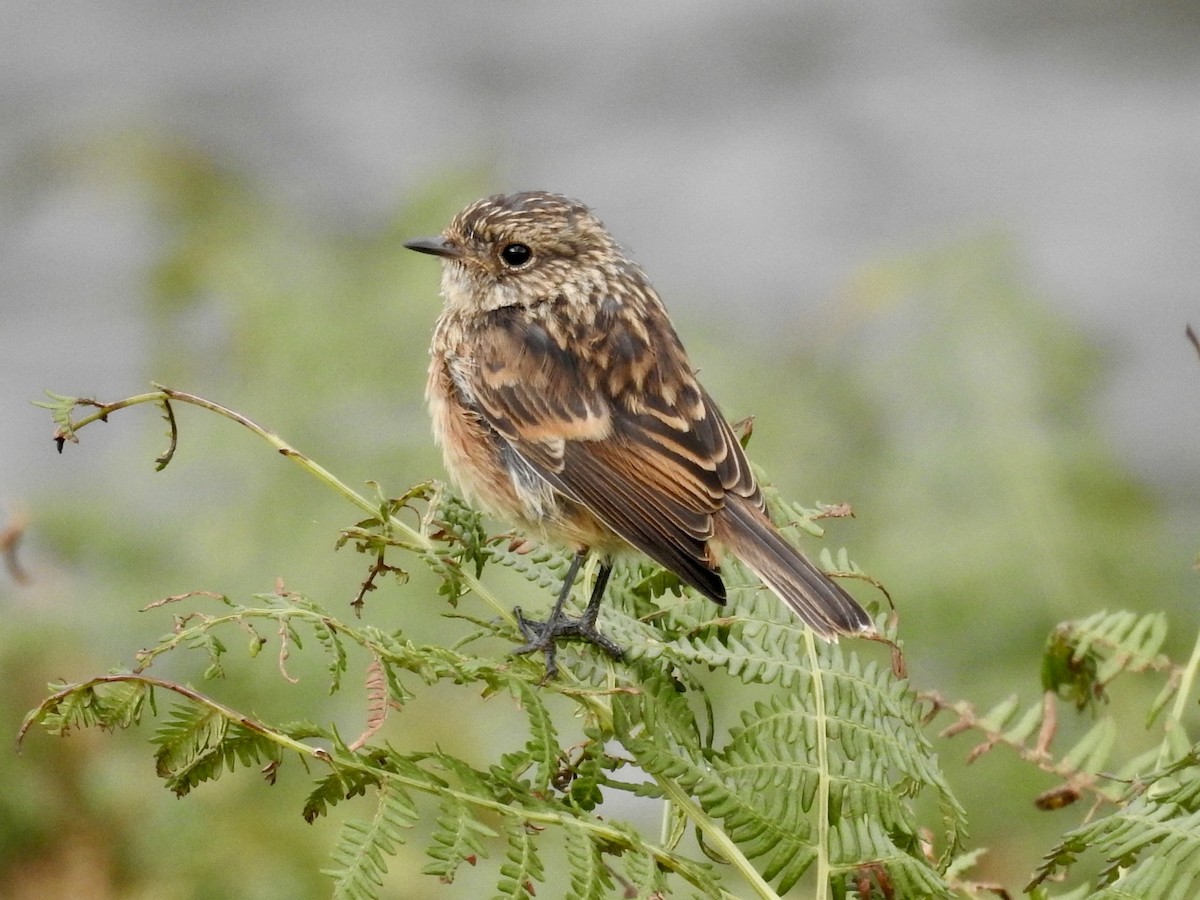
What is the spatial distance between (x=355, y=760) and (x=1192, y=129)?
969cm

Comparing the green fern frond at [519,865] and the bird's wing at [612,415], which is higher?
the bird's wing at [612,415]

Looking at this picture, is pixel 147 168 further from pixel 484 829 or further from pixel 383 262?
pixel 484 829

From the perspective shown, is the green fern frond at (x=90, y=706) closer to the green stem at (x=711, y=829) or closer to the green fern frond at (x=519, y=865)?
the green fern frond at (x=519, y=865)

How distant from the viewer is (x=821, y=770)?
2461mm

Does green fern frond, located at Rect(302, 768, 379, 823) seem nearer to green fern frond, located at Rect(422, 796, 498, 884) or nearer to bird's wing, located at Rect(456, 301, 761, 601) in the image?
green fern frond, located at Rect(422, 796, 498, 884)

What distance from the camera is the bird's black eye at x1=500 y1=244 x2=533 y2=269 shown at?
4.57 metres

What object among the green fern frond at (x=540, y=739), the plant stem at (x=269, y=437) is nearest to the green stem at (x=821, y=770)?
the green fern frond at (x=540, y=739)

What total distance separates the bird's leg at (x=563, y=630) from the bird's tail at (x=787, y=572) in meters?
0.30

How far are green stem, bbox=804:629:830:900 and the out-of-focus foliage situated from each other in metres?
1.80

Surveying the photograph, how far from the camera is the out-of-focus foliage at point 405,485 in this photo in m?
4.03

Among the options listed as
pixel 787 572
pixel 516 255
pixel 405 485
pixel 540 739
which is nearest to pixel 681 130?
pixel 405 485

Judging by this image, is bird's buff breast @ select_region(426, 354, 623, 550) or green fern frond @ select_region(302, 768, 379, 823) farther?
bird's buff breast @ select_region(426, 354, 623, 550)

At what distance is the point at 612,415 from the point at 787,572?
36.7 inches

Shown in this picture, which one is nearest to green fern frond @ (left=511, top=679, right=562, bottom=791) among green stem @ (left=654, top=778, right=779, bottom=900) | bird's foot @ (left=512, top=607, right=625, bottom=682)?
green stem @ (left=654, top=778, right=779, bottom=900)
